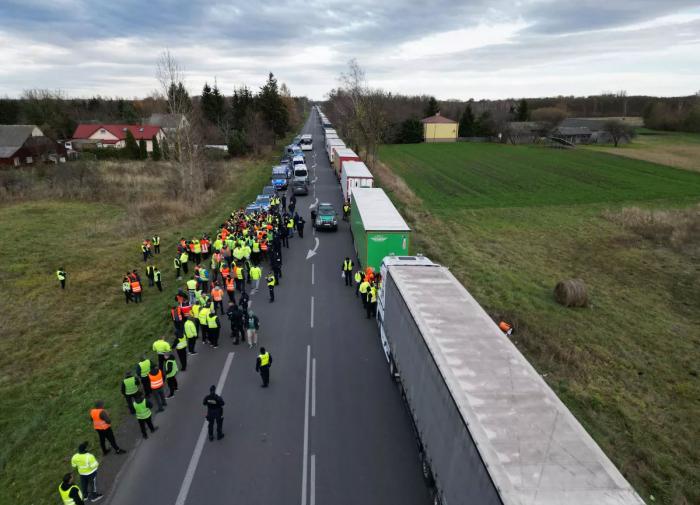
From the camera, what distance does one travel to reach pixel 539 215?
37.0 metres

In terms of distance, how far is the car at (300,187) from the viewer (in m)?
39.5

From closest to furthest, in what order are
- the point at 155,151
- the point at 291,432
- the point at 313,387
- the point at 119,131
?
the point at 291,432, the point at 313,387, the point at 155,151, the point at 119,131

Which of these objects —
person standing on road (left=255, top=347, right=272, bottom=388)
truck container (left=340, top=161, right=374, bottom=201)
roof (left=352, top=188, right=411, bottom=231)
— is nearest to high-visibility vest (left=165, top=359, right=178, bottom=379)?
person standing on road (left=255, top=347, right=272, bottom=388)

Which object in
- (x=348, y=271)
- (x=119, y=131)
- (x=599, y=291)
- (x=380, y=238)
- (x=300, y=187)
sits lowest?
(x=599, y=291)

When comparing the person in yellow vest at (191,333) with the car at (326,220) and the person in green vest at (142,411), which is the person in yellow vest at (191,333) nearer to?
the person in green vest at (142,411)

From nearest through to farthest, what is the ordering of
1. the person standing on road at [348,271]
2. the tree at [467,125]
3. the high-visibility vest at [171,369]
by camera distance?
the high-visibility vest at [171,369]
the person standing on road at [348,271]
the tree at [467,125]

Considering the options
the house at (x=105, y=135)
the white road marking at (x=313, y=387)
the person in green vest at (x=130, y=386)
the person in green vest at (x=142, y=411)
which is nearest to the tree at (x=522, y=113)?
the house at (x=105, y=135)

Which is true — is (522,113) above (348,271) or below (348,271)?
above

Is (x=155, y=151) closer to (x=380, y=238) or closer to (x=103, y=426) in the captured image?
(x=380, y=238)

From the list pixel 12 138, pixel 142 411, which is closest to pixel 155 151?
pixel 12 138

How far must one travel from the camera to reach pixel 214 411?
10.3 metres

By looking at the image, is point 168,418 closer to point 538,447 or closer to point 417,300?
point 417,300

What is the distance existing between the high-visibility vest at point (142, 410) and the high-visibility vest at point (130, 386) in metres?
0.75

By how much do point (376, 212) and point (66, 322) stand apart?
576 inches
